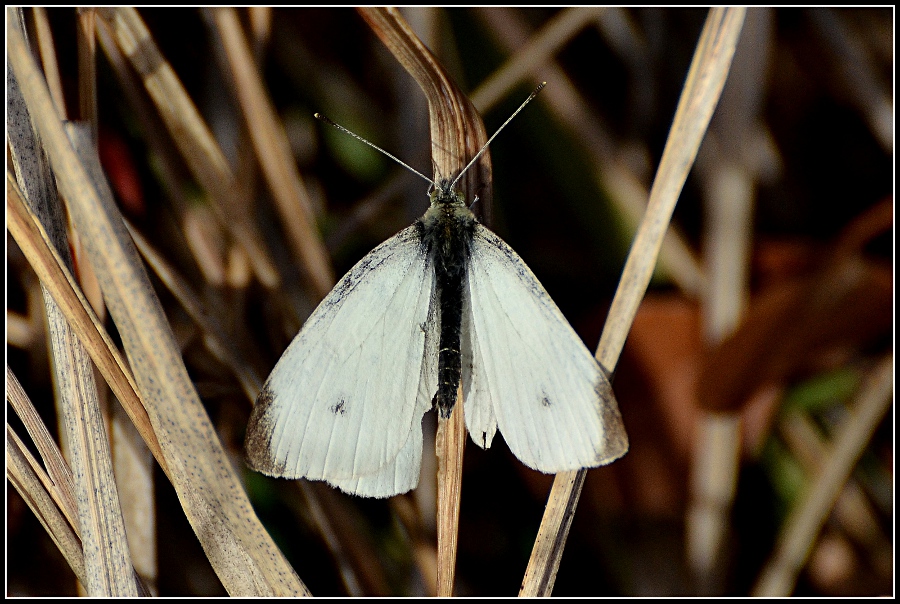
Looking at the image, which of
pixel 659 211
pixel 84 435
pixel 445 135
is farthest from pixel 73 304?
pixel 659 211

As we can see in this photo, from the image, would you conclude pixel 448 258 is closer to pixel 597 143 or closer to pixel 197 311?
pixel 197 311

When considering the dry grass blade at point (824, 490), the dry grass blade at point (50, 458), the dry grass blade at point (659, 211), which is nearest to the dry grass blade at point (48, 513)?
the dry grass blade at point (50, 458)

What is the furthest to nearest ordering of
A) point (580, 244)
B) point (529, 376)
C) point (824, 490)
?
point (580, 244), point (824, 490), point (529, 376)

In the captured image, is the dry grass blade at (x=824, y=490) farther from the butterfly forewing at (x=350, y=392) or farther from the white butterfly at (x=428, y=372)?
the butterfly forewing at (x=350, y=392)

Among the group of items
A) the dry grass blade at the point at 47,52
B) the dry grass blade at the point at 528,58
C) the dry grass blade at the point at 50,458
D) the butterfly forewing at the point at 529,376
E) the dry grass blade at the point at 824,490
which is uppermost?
the dry grass blade at the point at 47,52

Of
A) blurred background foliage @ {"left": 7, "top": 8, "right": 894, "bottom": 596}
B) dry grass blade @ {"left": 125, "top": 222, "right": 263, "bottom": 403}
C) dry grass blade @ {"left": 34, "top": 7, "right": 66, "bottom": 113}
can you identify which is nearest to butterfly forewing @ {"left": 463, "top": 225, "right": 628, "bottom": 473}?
blurred background foliage @ {"left": 7, "top": 8, "right": 894, "bottom": 596}

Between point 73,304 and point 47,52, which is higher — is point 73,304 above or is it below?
below
